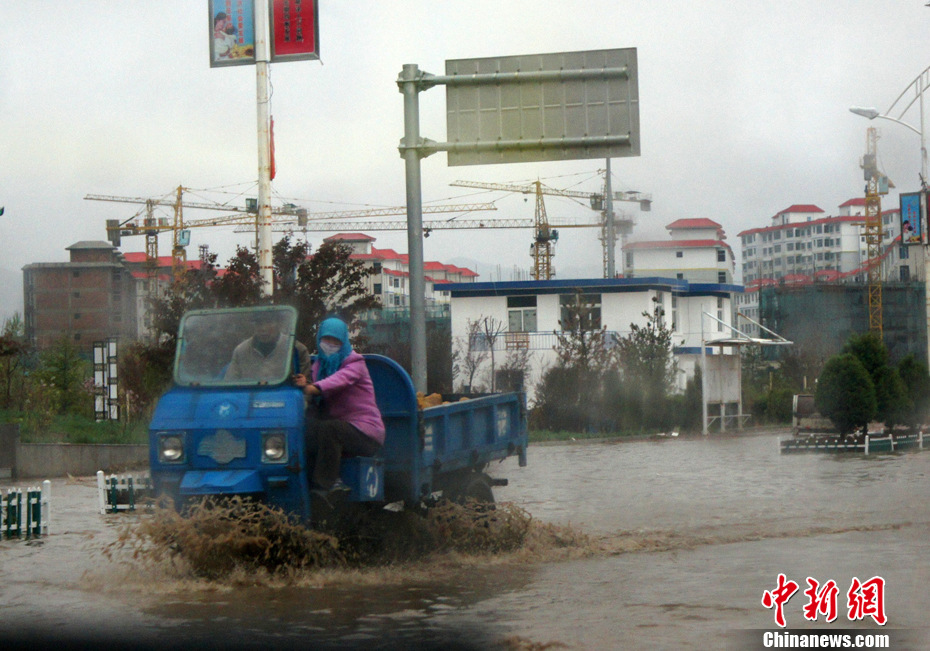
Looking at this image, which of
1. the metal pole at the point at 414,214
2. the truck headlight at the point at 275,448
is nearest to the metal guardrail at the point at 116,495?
the metal pole at the point at 414,214

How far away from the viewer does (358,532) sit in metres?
9.52

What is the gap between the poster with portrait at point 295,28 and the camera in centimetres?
1991

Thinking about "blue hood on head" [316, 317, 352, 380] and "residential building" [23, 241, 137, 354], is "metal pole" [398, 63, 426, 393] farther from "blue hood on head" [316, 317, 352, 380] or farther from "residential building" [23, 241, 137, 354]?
"residential building" [23, 241, 137, 354]

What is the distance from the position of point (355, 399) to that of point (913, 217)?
1002 inches

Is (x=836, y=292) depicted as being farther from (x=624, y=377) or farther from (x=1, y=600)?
(x=1, y=600)

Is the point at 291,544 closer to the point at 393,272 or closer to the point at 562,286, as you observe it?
the point at 562,286

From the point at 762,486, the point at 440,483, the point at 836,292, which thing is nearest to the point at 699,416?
the point at 762,486

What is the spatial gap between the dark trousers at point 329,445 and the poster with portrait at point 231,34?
12.7 metres

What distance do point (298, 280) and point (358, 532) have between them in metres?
11.5

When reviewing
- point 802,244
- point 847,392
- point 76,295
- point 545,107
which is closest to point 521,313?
point 76,295

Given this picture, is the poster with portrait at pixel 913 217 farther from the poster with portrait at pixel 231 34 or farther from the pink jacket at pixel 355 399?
the pink jacket at pixel 355 399

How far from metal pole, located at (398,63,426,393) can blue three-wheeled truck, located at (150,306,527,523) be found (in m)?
3.45

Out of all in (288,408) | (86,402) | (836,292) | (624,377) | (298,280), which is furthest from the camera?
(836,292)

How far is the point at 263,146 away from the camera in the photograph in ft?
66.8
